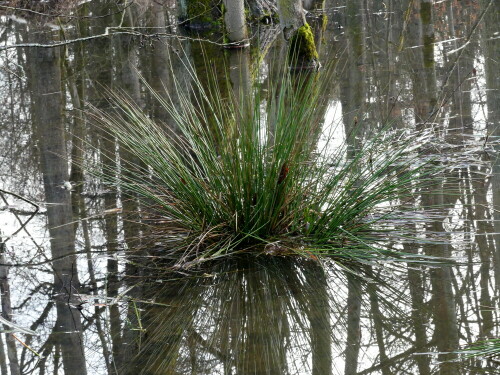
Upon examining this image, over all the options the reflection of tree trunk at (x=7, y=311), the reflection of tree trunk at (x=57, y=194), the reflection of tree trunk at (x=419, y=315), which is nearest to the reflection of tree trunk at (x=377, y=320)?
the reflection of tree trunk at (x=419, y=315)

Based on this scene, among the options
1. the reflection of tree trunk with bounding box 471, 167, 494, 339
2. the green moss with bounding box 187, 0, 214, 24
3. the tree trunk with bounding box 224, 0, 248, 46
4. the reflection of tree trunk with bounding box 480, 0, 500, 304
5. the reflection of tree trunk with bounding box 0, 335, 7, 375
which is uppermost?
the green moss with bounding box 187, 0, 214, 24

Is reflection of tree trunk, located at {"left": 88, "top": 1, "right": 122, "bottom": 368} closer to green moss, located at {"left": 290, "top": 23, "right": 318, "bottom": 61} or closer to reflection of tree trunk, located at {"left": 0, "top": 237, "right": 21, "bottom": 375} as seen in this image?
reflection of tree trunk, located at {"left": 0, "top": 237, "right": 21, "bottom": 375}

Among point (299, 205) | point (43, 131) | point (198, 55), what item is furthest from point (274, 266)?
point (198, 55)

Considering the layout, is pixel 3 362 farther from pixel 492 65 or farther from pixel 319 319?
pixel 492 65

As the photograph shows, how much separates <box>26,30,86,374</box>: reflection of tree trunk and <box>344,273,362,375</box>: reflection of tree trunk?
1.08 meters

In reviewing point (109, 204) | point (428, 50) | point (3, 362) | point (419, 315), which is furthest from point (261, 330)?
point (428, 50)

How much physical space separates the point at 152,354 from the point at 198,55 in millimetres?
8466

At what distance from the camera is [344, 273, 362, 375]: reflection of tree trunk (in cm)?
308

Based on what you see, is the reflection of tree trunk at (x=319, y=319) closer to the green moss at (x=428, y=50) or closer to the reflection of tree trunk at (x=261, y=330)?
the reflection of tree trunk at (x=261, y=330)

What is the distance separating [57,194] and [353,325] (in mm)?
3106

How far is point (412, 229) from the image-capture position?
4.34 metres

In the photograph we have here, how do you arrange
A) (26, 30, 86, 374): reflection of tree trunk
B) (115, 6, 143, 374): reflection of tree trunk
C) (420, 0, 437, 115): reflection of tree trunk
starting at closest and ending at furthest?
(115, 6, 143, 374): reflection of tree trunk < (26, 30, 86, 374): reflection of tree trunk < (420, 0, 437, 115): reflection of tree trunk

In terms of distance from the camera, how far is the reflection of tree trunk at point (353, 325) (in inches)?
121

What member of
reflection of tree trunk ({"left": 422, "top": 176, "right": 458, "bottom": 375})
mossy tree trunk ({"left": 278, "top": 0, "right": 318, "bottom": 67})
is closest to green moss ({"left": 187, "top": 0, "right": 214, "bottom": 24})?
mossy tree trunk ({"left": 278, "top": 0, "right": 318, "bottom": 67})
